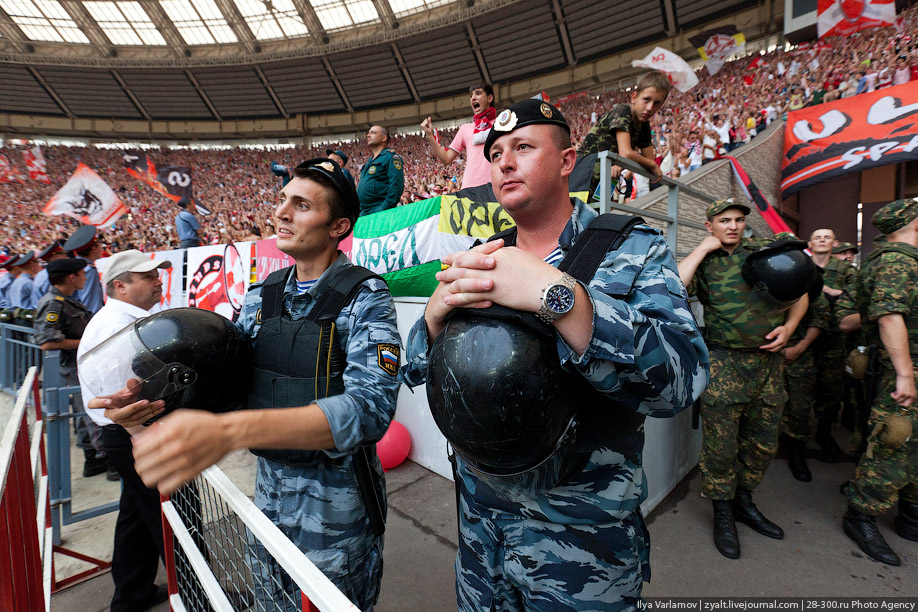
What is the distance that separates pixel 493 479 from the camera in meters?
1.10

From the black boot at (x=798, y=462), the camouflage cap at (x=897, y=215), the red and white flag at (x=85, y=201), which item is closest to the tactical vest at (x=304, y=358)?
the camouflage cap at (x=897, y=215)

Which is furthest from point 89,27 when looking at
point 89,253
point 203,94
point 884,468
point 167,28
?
point 884,468

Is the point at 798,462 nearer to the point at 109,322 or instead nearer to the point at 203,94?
the point at 109,322

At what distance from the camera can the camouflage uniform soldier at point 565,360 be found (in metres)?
0.81

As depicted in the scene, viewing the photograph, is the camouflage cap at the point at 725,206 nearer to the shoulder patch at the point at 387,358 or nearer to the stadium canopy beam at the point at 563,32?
the shoulder patch at the point at 387,358

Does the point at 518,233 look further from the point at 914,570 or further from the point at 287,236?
the point at 914,570

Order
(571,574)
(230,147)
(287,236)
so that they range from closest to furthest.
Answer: (571,574), (287,236), (230,147)

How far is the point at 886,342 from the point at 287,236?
3.53 metres

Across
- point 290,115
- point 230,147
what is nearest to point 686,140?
→ point 290,115

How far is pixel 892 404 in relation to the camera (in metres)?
2.58

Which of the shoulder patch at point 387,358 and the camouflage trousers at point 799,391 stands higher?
the shoulder patch at point 387,358

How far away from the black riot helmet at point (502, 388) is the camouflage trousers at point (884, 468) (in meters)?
3.10

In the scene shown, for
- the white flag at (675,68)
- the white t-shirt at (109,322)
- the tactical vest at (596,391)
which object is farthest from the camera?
the white flag at (675,68)

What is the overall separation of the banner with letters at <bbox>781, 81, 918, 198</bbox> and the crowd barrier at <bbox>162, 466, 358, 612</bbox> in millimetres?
10953
